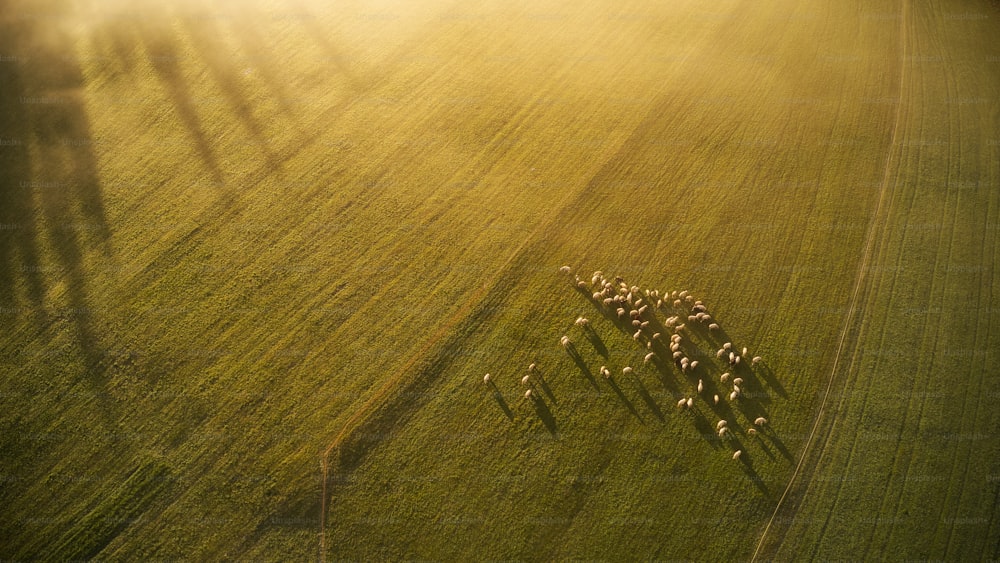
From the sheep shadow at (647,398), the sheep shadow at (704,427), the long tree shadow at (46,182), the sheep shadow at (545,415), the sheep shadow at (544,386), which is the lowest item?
the sheep shadow at (704,427)

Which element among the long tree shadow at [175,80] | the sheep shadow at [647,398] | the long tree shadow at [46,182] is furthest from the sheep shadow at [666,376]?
the long tree shadow at [175,80]

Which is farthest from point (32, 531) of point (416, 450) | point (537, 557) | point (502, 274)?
point (502, 274)

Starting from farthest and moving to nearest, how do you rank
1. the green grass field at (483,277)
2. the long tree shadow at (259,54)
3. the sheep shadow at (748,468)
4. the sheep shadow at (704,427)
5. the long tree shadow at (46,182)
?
1. the long tree shadow at (259,54)
2. the long tree shadow at (46,182)
3. the sheep shadow at (704,427)
4. the sheep shadow at (748,468)
5. the green grass field at (483,277)

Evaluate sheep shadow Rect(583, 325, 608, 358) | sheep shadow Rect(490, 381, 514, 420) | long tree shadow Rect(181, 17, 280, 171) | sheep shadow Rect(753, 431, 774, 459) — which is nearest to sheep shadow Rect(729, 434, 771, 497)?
sheep shadow Rect(753, 431, 774, 459)

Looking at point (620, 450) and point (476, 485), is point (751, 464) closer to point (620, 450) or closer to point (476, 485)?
point (620, 450)

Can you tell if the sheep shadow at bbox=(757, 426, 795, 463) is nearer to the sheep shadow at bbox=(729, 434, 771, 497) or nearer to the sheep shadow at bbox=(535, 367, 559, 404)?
the sheep shadow at bbox=(729, 434, 771, 497)

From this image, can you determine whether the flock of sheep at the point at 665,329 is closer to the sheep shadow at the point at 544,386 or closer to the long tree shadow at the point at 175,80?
the sheep shadow at the point at 544,386
